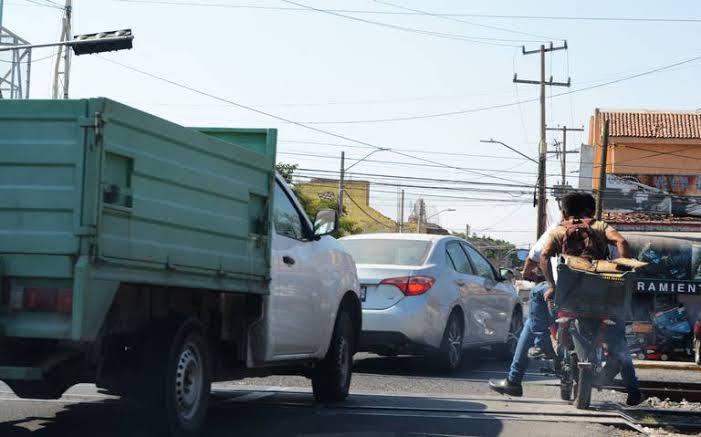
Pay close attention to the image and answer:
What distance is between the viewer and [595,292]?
8.53 m

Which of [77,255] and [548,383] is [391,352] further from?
[77,255]

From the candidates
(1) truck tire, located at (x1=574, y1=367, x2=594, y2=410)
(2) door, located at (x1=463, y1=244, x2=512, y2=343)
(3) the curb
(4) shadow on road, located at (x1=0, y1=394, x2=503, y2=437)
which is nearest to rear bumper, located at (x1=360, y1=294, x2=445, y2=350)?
(2) door, located at (x1=463, y1=244, x2=512, y2=343)

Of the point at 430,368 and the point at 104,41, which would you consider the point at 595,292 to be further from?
the point at 104,41

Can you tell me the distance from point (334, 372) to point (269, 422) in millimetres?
1370

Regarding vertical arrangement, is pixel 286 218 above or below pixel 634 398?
above

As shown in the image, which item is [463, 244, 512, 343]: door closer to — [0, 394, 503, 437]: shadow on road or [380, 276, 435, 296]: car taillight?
[380, 276, 435, 296]: car taillight

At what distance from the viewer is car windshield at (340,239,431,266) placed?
1227 centimetres

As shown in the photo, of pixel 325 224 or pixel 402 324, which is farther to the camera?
pixel 402 324

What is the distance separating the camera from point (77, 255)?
5.51 metres

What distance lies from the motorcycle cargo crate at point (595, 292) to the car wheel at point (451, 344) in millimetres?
3684

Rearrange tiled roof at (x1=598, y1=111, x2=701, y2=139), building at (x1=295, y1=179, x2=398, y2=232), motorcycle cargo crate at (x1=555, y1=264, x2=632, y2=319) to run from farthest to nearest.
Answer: building at (x1=295, y1=179, x2=398, y2=232) < tiled roof at (x1=598, y1=111, x2=701, y2=139) < motorcycle cargo crate at (x1=555, y1=264, x2=632, y2=319)

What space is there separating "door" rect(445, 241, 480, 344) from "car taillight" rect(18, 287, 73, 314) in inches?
288

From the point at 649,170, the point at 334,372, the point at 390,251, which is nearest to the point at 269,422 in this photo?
the point at 334,372

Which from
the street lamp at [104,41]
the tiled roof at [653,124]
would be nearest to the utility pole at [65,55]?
the street lamp at [104,41]
